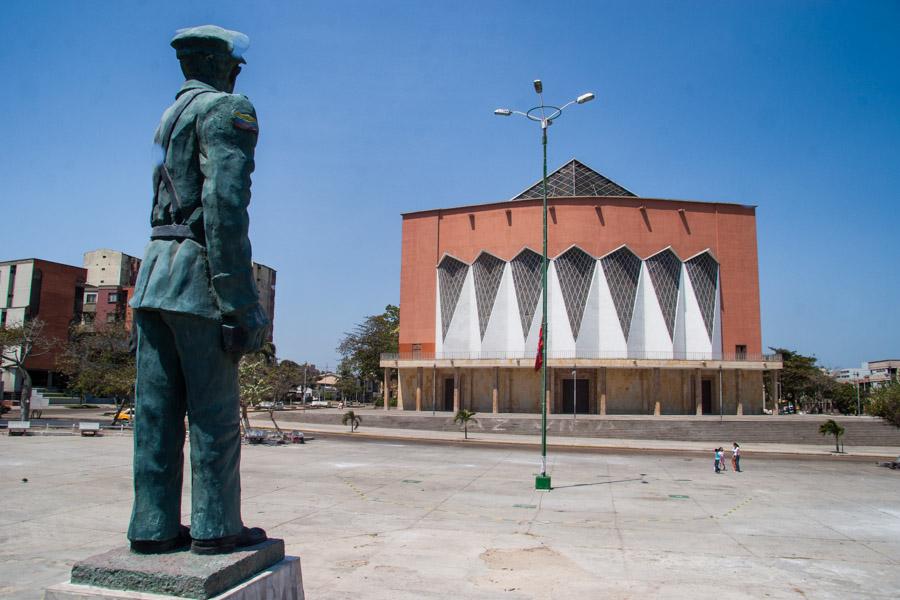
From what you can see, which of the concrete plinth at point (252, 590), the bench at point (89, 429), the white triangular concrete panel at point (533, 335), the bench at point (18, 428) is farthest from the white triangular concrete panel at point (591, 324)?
the concrete plinth at point (252, 590)

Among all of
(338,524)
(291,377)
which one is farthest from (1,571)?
(291,377)

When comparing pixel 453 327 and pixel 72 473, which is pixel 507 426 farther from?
pixel 72 473

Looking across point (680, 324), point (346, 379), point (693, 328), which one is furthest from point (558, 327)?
point (346, 379)

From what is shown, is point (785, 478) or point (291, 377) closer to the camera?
point (785, 478)

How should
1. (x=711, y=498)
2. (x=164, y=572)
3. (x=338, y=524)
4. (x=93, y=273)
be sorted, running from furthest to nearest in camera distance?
(x=93, y=273) < (x=711, y=498) < (x=338, y=524) < (x=164, y=572)

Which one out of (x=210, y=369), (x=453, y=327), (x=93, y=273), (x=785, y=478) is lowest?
(x=785, y=478)

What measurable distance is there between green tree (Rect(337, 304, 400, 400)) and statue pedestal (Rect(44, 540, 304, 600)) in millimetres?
67775

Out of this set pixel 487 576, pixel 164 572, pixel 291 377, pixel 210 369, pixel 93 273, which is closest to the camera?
pixel 164 572

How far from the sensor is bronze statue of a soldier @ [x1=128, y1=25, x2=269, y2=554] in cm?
405

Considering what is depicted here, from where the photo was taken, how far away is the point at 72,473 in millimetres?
15016

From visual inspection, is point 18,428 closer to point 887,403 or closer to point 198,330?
point 198,330

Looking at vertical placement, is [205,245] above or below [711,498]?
above

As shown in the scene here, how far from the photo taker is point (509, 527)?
10.4 metres

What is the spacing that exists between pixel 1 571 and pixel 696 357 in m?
50.0
